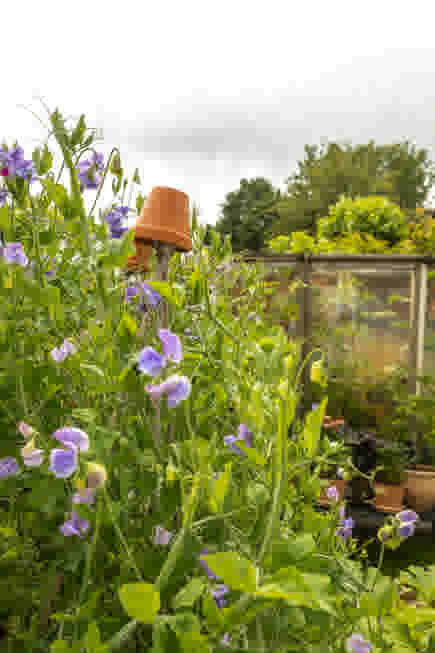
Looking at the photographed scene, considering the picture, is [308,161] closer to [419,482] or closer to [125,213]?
[419,482]

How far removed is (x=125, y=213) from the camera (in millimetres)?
928

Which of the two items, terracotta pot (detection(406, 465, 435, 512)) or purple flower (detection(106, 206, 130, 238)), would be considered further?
terracotta pot (detection(406, 465, 435, 512))

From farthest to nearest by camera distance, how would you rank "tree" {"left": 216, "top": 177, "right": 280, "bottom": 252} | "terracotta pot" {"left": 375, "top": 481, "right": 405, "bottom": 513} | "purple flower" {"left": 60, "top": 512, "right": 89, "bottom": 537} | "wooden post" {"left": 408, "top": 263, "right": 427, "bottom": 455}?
"tree" {"left": 216, "top": 177, "right": 280, "bottom": 252}, "wooden post" {"left": 408, "top": 263, "right": 427, "bottom": 455}, "terracotta pot" {"left": 375, "top": 481, "right": 405, "bottom": 513}, "purple flower" {"left": 60, "top": 512, "right": 89, "bottom": 537}

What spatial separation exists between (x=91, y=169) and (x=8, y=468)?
491 mm

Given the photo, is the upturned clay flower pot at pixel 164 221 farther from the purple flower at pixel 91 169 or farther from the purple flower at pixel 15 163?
the purple flower at pixel 15 163

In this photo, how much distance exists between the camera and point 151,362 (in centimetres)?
44

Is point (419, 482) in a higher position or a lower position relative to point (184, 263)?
lower

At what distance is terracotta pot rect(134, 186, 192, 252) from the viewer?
844mm

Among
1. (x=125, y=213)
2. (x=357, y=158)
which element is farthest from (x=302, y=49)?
(x=357, y=158)

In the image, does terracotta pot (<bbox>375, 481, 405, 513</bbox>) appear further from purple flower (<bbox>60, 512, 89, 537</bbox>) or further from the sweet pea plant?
purple flower (<bbox>60, 512, 89, 537</bbox>)

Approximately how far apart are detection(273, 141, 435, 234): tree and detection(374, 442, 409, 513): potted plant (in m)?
15.6

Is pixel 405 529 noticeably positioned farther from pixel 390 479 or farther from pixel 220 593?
pixel 390 479

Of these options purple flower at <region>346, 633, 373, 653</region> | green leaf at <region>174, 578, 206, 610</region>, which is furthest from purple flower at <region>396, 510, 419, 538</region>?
green leaf at <region>174, 578, 206, 610</region>

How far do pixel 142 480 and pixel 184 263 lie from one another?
2.34 feet
